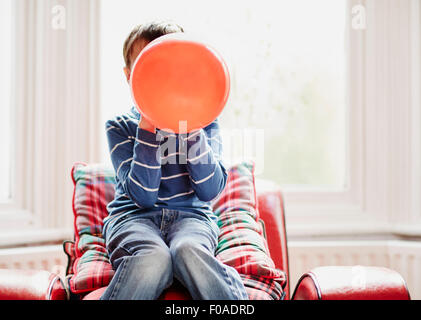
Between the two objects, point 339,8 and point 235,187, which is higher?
point 339,8

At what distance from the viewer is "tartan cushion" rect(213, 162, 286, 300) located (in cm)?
104

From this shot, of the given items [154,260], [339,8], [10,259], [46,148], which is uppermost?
[339,8]

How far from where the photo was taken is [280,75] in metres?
1.84

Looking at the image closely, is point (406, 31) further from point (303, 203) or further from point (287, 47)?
point (303, 203)

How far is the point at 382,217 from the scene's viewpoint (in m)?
1.79

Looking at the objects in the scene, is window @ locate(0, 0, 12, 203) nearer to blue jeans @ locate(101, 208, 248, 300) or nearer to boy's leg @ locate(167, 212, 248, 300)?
blue jeans @ locate(101, 208, 248, 300)

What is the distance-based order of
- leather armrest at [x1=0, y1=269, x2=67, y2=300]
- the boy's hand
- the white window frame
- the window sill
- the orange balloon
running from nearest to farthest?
the orange balloon
leather armrest at [x1=0, y1=269, x2=67, y2=300]
the boy's hand
the window sill
the white window frame

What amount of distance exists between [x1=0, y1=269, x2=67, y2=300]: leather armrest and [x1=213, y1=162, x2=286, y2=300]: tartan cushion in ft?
1.38

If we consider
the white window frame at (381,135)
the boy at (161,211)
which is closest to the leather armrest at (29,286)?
the boy at (161,211)

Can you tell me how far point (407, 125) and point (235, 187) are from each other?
3.09 feet

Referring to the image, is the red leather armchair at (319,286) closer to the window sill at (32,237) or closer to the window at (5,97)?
the window sill at (32,237)

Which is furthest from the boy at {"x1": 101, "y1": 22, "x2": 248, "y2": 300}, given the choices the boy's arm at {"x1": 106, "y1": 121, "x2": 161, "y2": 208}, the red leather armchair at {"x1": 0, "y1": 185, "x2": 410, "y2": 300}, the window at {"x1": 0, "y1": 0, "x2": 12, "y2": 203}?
the window at {"x1": 0, "y1": 0, "x2": 12, "y2": 203}

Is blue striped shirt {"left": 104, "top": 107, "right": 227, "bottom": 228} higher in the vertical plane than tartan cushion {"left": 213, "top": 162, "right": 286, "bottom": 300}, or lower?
higher
